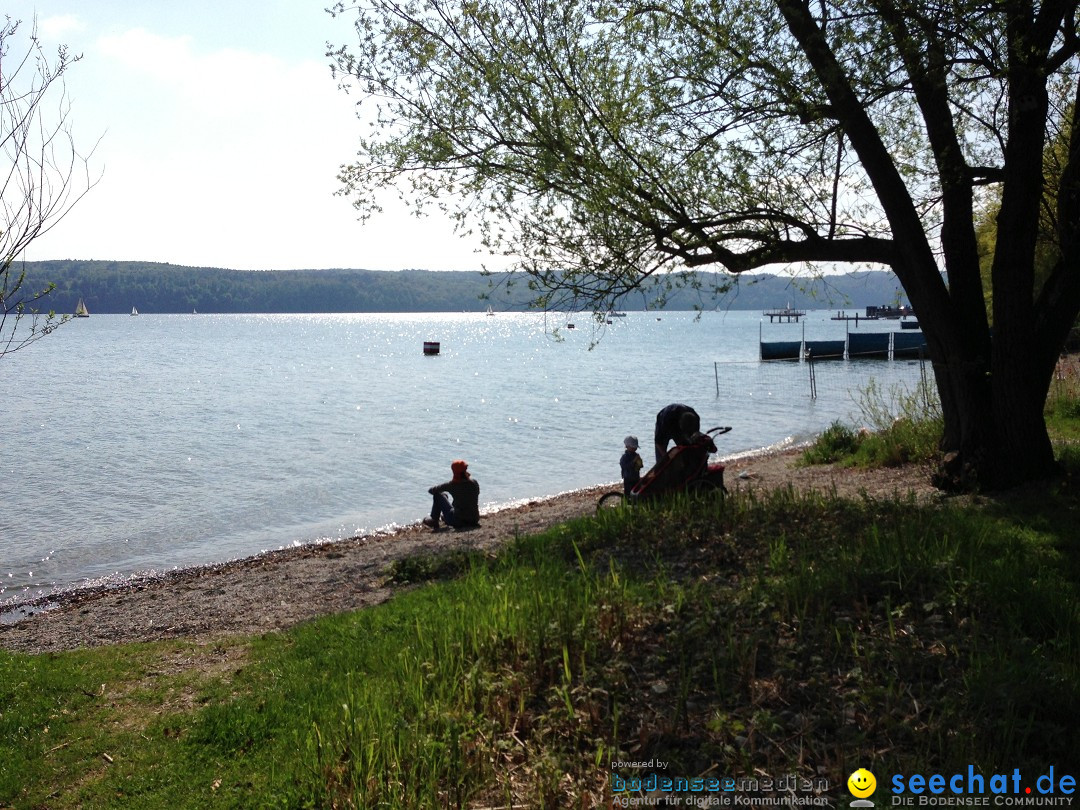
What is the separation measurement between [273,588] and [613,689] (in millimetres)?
7398

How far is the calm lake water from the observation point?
1817 cm

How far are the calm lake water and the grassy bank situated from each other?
581 centimetres

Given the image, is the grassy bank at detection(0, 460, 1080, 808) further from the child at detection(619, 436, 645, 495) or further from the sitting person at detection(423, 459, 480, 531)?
the sitting person at detection(423, 459, 480, 531)

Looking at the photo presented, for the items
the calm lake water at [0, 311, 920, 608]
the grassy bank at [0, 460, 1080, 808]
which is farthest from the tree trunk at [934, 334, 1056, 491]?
the calm lake water at [0, 311, 920, 608]

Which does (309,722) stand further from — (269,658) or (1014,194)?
(1014,194)

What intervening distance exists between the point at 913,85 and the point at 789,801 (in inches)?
328

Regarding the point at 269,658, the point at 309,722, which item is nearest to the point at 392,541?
the point at 269,658

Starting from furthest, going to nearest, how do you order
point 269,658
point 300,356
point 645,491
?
1. point 300,356
2. point 645,491
3. point 269,658

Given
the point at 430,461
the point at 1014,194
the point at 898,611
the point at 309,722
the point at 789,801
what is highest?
the point at 1014,194

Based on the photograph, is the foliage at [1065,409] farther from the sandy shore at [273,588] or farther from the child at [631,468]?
the child at [631,468]

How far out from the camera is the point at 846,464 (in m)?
14.6

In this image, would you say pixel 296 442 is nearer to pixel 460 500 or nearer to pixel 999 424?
pixel 460 500

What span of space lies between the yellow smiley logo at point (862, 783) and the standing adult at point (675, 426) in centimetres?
670

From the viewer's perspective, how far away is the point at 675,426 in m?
10.7
